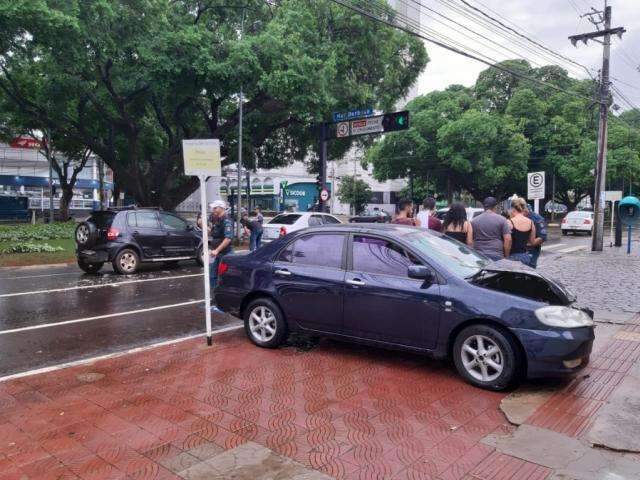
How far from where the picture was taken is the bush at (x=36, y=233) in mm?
19406

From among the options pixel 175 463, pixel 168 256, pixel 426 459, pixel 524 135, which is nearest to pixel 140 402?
pixel 175 463

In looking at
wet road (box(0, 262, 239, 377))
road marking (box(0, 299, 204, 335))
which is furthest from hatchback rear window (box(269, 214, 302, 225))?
road marking (box(0, 299, 204, 335))

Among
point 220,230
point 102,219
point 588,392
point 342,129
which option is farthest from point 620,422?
point 342,129

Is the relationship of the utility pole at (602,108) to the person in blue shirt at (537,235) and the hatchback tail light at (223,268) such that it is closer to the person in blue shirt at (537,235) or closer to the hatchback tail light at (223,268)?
the person in blue shirt at (537,235)

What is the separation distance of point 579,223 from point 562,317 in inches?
1179

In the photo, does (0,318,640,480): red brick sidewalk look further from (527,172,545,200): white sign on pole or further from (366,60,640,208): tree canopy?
(366,60,640,208): tree canopy

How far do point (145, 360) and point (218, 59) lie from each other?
14450 millimetres

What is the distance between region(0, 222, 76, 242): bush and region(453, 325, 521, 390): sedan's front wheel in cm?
1868

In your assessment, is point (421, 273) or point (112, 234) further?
point (112, 234)

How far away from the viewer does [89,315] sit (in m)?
8.25

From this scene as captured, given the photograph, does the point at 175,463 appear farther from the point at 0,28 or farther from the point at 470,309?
the point at 0,28

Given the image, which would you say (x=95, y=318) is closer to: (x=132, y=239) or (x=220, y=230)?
(x=220, y=230)

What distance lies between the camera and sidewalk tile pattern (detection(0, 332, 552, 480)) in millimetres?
3537

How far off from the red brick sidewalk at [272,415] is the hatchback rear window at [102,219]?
771 centimetres
